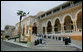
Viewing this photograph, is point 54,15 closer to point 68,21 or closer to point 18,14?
point 68,21

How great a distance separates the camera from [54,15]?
35438mm

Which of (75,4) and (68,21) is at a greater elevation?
(75,4)

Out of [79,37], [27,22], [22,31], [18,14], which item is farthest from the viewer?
[22,31]

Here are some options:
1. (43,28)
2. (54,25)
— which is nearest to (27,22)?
(43,28)

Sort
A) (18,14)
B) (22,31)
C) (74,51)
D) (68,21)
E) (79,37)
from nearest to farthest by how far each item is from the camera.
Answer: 1. (74,51)
2. (79,37)
3. (68,21)
4. (18,14)
5. (22,31)

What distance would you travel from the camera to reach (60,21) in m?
33.1

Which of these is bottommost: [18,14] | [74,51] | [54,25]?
[74,51]

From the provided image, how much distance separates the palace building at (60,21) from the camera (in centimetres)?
2859

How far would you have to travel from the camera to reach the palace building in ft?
93.8

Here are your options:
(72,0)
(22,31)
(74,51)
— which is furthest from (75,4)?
(22,31)

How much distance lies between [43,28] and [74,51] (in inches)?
999

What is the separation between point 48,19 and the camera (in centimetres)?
3862

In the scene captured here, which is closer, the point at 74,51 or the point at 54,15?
the point at 74,51

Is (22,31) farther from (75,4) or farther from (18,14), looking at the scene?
(75,4)
